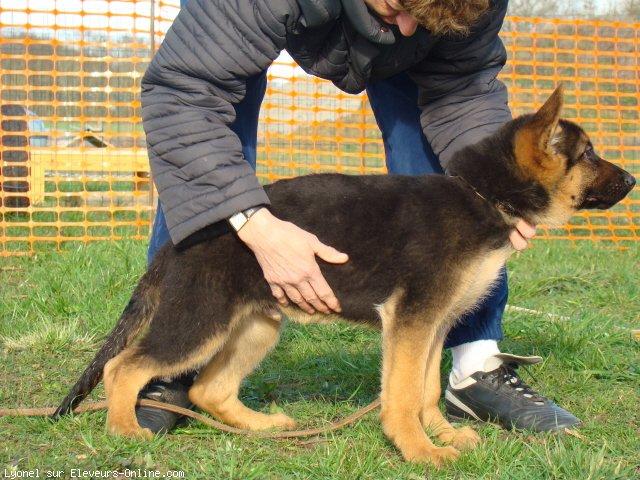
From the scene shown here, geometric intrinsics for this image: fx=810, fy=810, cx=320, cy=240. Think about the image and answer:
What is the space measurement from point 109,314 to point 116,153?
16.3 feet

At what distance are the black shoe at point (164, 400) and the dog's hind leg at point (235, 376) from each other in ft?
0.30

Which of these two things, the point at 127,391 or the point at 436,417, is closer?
the point at 127,391

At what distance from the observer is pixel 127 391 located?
366 cm

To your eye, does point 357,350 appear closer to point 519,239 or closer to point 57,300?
point 519,239

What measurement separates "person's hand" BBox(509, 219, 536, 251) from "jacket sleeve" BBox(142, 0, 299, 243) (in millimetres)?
1206

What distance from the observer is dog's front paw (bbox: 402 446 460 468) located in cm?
347

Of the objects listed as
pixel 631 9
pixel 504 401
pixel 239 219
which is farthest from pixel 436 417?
pixel 631 9

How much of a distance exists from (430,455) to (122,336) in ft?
5.02

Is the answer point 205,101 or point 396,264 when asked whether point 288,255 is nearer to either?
point 396,264

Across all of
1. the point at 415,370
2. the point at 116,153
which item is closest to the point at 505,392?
the point at 415,370

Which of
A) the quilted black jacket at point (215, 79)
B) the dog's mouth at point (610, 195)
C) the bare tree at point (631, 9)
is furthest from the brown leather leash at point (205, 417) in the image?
the bare tree at point (631, 9)

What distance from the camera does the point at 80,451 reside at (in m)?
3.49

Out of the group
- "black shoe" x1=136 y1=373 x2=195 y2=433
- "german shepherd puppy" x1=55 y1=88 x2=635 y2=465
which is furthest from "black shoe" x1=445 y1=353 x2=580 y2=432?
"black shoe" x1=136 y1=373 x2=195 y2=433

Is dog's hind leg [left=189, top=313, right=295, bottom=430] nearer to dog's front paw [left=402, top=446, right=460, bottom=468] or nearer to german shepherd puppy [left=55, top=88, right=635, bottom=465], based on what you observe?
german shepherd puppy [left=55, top=88, right=635, bottom=465]
